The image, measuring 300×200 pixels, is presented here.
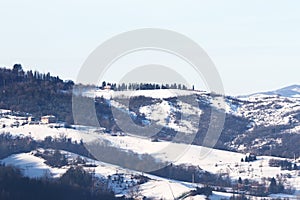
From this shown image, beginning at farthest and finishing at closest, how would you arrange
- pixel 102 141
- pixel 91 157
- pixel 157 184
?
1. pixel 102 141
2. pixel 91 157
3. pixel 157 184

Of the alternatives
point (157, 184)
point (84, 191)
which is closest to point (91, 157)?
point (157, 184)

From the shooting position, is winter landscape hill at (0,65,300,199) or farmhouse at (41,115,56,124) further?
farmhouse at (41,115,56,124)

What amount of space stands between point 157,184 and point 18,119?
6276cm

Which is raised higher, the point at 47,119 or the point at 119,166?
the point at 47,119

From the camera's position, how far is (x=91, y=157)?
517 feet

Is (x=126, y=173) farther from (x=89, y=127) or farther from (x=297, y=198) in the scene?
Answer: (x=89, y=127)

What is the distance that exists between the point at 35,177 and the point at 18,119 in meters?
64.2

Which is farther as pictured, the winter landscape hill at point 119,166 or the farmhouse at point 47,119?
the farmhouse at point 47,119

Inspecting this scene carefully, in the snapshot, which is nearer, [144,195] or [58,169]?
[144,195]

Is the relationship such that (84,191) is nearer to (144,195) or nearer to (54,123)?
Result: (144,195)

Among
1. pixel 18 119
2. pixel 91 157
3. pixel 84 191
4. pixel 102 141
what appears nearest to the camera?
pixel 84 191

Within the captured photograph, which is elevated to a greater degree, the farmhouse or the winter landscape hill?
the farmhouse

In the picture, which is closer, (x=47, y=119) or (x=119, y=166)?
(x=119, y=166)

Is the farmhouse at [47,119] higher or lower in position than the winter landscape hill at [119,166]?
higher
